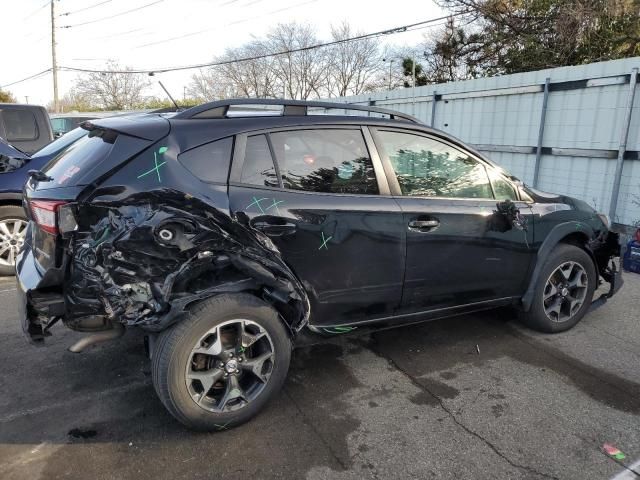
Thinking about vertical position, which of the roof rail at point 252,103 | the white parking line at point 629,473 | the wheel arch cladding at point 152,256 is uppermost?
the roof rail at point 252,103

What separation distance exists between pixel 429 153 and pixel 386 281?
0.97 metres

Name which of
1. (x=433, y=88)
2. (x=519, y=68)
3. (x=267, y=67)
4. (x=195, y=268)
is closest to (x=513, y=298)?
(x=195, y=268)

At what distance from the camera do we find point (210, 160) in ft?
9.09

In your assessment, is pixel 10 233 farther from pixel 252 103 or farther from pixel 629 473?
pixel 629 473

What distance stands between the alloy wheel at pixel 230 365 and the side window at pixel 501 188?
2.05m

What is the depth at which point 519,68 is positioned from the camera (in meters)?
18.0

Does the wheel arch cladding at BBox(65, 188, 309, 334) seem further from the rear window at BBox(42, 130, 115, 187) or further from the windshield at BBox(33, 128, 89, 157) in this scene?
the windshield at BBox(33, 128, 89, 157)

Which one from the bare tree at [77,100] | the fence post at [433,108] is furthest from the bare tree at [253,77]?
the fence post at [433,108]

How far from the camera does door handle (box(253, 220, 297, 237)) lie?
9.14 ft

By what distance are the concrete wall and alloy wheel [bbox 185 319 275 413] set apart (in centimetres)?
672

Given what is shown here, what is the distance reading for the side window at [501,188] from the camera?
12.3ft

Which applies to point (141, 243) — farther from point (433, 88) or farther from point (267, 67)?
point (267, 67)

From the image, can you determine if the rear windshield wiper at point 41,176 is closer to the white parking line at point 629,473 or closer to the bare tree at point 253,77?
the white parking line at point 629,473

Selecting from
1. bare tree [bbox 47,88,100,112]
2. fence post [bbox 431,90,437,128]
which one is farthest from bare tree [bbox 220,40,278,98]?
fence post [bbox 431,90,437,128]
